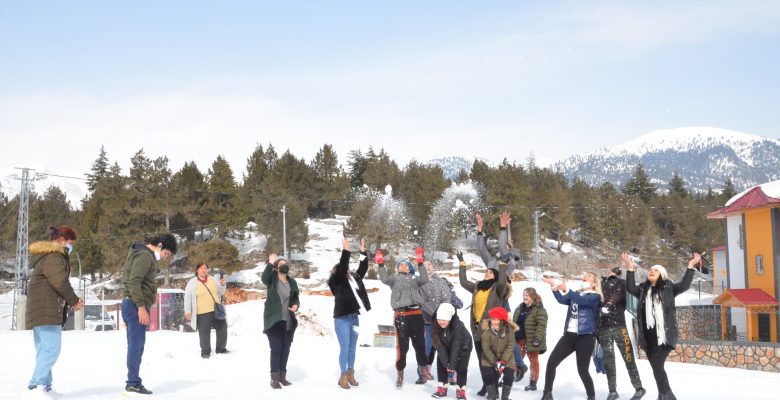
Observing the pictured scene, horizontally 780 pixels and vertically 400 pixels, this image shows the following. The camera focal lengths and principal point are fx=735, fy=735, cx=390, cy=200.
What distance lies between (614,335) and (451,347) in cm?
200

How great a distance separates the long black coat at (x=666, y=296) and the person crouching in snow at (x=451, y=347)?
2.04 m

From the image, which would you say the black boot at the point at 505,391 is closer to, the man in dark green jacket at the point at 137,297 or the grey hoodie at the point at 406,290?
the grey hoodie at the point at 406,290

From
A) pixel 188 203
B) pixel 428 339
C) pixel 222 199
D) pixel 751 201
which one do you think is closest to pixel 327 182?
pixel 222 199

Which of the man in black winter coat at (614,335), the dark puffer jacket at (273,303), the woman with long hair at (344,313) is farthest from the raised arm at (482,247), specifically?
the dark puffer jacket at (273,303)

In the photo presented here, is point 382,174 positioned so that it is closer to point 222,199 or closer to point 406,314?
point 222,199

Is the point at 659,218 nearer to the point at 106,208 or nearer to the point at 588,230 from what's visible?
the point at 588,230

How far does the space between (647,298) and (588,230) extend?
69646 mm

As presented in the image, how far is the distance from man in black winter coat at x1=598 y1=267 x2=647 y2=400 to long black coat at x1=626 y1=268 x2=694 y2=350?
10.2 inches

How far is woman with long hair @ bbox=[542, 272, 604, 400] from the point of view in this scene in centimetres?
880

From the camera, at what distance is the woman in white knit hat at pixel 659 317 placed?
8.45 m

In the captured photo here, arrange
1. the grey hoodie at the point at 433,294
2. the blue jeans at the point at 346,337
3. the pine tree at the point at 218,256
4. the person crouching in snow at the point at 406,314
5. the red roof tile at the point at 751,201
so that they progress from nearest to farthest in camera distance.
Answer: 1. the blue jeans at the point at 346,337
2. the person crouching in snow at the point at 406,314
3. the grey hoodie at the point at 433,294
4. the red roof tile at the point at 751,201
5. the pine tree at the point at 218,256

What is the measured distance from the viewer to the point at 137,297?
7.93m

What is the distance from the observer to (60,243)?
25.4ft

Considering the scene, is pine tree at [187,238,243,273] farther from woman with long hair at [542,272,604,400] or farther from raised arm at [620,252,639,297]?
raised arm at [620,252,639,297]
